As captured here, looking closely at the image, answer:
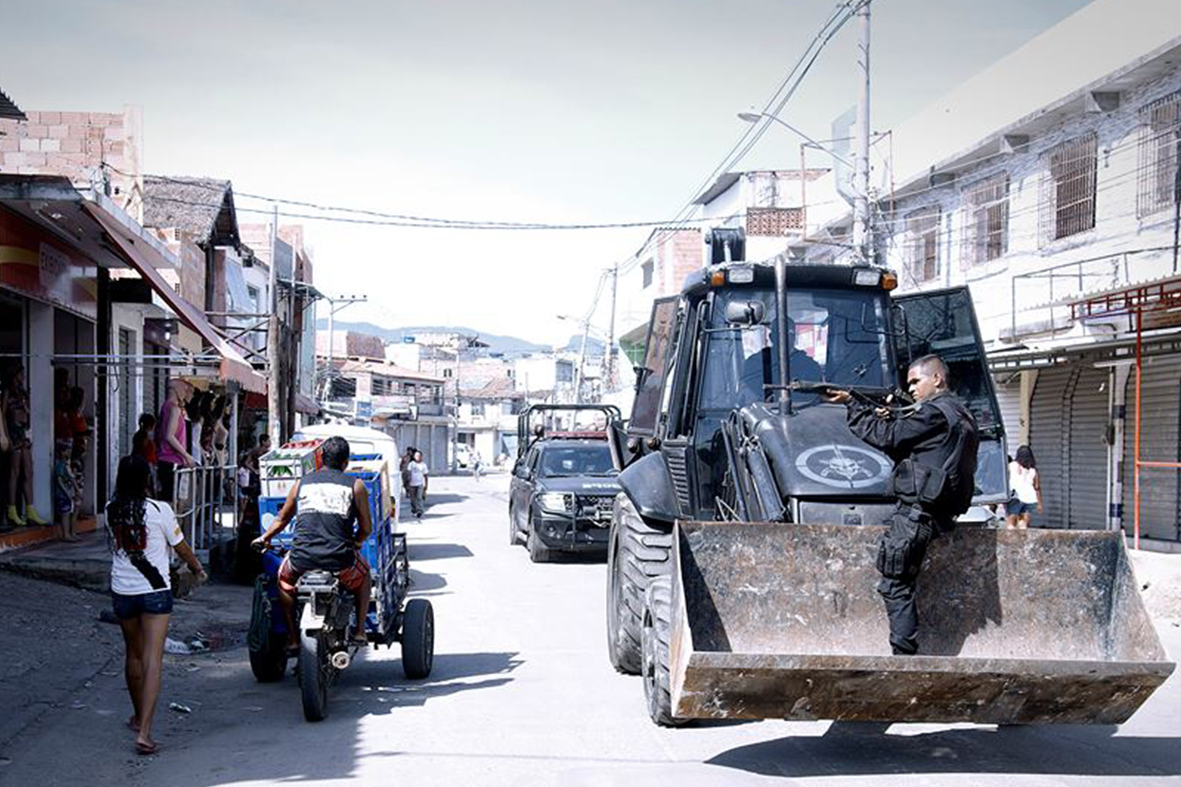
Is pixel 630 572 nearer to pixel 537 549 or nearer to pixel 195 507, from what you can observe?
pixel 195 507

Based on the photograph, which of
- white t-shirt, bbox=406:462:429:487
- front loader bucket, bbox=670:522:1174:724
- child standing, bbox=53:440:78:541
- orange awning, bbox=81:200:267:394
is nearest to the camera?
front loader bucket, bbox=670:522:1174:724

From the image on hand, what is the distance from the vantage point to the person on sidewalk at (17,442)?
14377 millimetres

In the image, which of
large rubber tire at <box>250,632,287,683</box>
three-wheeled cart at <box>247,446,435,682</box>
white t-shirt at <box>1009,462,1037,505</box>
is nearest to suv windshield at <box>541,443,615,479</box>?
white t-shirt at <box>1009,462,1037,505</box>

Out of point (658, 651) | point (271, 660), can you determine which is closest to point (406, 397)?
point (271, 660)

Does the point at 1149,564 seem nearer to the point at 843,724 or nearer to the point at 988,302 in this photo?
the point at 843,724

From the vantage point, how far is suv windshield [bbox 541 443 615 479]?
67.2ft

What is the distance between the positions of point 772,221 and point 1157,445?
60.2 ft

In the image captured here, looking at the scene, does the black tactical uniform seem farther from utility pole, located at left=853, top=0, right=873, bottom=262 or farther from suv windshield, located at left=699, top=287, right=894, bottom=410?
utility pole, located at left=853, top=0, right=873, bottom=262

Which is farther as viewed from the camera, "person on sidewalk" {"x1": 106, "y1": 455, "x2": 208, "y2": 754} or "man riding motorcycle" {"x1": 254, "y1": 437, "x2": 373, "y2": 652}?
"man riding motorcycle" {"x1": 254, "y1": 437, "x2": 373, "y2": 652}

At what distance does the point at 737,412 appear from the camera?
795 centimetres

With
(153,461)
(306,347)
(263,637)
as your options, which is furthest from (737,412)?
(306,347)

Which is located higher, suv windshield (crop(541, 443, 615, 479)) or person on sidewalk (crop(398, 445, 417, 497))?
suv windshield (crop(541, 443, 615, 479))

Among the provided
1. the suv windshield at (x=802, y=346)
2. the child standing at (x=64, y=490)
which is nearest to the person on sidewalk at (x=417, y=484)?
the child standing at (x=64, y=490)

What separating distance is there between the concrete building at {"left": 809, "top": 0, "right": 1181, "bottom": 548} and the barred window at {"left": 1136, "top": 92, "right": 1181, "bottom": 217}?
2cm
